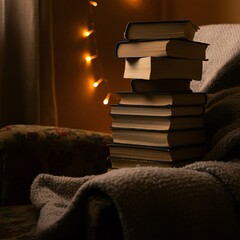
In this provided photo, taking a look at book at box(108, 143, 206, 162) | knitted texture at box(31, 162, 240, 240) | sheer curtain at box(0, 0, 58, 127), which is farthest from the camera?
sheer curtain at box(0, 0, 58, 127)

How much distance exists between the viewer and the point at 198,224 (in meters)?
0.67

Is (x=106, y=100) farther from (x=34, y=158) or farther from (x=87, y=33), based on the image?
(x=34, y=158)

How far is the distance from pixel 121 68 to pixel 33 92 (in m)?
0.59

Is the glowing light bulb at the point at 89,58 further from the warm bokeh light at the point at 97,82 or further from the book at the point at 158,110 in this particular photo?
the book at the point at 158,110

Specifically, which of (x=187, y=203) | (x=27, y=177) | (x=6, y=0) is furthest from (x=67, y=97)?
(x=187, y=203)

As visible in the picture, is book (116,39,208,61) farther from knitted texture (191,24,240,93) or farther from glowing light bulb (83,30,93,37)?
glowing light bulb (83,30,93,37)

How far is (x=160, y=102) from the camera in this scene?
3.49ft

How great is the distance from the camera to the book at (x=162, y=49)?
1.05 meters

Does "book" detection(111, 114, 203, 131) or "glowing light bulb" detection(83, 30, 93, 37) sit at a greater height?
"glowing light bulb" detection(83, 30, 93, 37)

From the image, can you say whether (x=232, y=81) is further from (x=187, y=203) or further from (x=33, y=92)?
(x=33, y=92)

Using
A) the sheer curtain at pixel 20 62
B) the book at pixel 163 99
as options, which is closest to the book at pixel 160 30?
the book at pixel 163 99

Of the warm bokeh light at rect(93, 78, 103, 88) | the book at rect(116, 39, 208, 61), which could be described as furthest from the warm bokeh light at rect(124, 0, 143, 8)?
the book at rect(116, 39, 208, 61)

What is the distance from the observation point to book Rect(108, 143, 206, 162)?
1036 millimetres

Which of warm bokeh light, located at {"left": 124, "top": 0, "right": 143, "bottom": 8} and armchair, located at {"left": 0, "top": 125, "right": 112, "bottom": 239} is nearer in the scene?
armchair, located at {"left": 0, "top": 125, "right": 112, "bottom": 239}
